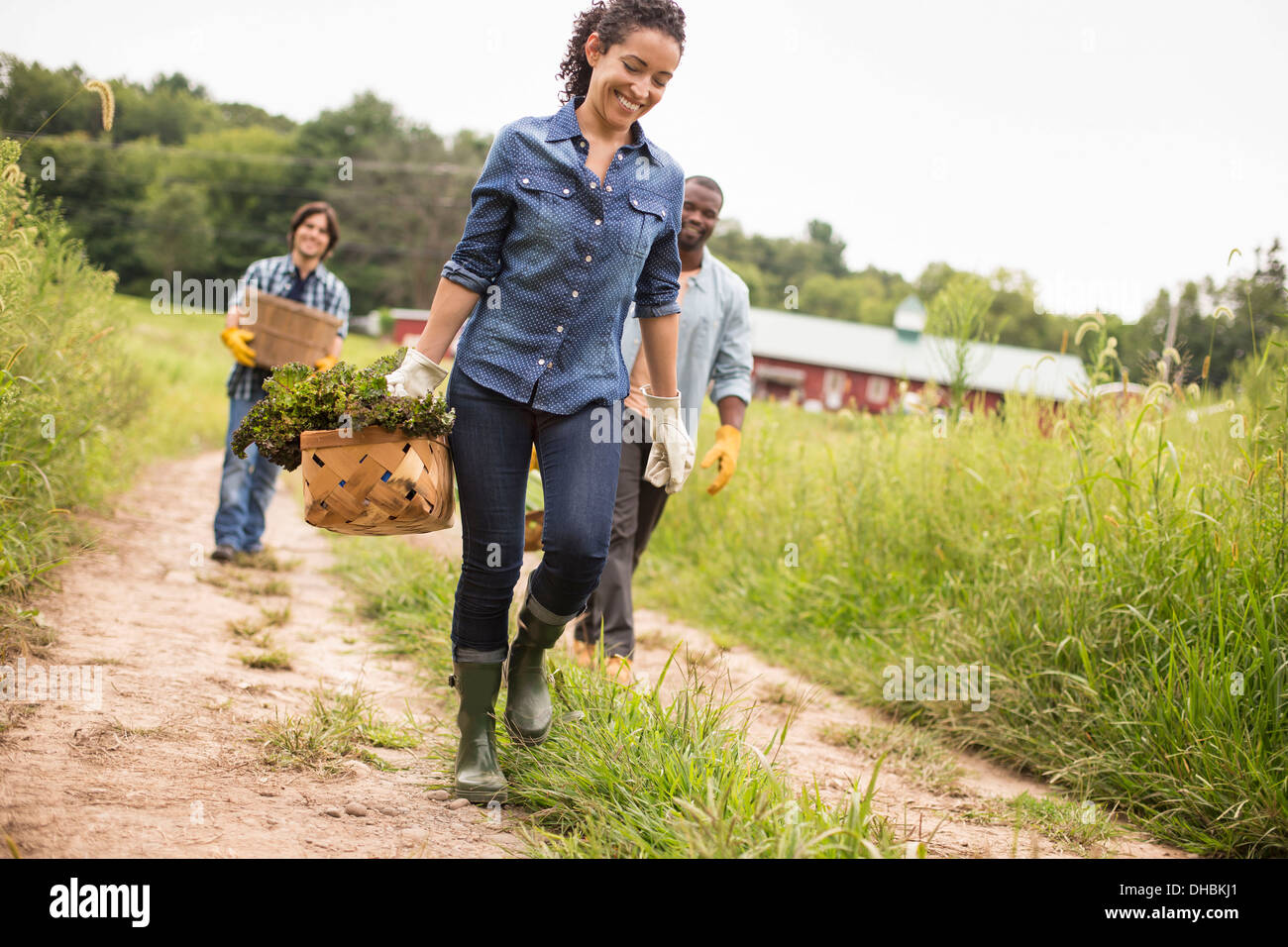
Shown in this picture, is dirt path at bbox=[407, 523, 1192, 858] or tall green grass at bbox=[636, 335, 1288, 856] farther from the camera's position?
tall green grass at bbox=[636, 335, 1288, 856]

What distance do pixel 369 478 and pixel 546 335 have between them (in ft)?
1.99

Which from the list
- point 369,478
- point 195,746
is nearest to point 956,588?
point 369,478

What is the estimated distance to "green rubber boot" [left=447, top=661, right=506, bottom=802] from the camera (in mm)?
2715

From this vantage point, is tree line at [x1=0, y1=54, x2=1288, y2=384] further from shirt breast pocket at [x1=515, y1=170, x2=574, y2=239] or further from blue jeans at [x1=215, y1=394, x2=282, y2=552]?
shirt breast pocket at [x1=515, y1=170, x2=574, y2=239]

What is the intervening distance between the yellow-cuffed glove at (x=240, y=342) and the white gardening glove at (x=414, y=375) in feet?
11.0

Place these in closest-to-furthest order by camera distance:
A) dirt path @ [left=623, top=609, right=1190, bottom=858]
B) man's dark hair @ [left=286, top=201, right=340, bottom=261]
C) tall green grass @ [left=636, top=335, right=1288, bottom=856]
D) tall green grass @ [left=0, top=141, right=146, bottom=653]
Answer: dirt path @ [left=623, top=609, right=1190, bottom=858], tall green grass @ [left=636, top=335, right=1288, bottom=856], tall green grass @ [left=0, top=141, right=146, bottom=653], man's dark hair @ [left=286, top=201, right=340, bottom=261]

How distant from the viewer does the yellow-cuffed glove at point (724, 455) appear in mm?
4004

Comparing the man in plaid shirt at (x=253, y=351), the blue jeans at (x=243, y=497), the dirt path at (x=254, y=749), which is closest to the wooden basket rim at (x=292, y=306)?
the man in plaid shirt at (x=253, y=351)

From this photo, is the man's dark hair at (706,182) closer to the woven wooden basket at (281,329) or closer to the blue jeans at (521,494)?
the blue jeans at (521,494)

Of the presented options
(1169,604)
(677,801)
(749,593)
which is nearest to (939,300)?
(749,593)

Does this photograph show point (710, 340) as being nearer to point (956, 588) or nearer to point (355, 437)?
point (956, 588)

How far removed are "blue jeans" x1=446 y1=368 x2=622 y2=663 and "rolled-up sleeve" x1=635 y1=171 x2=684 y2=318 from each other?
1.28 feet

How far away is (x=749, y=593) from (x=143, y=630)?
328cm

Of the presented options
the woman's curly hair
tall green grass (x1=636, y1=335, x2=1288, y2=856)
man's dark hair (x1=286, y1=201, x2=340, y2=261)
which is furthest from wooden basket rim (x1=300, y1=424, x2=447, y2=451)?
man's dark hair (x1=286, y1=201, x2=340, y2=261)
